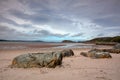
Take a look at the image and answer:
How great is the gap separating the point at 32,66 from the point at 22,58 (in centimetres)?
87

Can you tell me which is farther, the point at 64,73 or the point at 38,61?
the point at 38,61

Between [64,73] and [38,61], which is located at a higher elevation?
[38,61]

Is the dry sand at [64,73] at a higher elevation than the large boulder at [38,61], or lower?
lower

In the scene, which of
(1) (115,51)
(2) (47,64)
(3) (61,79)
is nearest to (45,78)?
(3) (61,79)

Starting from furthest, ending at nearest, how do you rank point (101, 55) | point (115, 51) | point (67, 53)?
point (115, 51), point (67, 53), point (101, 55)

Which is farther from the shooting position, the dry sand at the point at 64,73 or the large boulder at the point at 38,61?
the large boulder at the point at 38,61

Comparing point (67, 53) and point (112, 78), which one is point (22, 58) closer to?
point (112, 78)

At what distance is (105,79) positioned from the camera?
469cm

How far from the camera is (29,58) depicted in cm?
700

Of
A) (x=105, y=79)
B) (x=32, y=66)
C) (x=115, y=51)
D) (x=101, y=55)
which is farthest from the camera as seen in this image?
(x=115, y=51)

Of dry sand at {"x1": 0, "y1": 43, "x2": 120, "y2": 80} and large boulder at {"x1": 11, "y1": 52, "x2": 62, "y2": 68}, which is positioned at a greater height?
large boulder at {"x1": 11, "y1": 52, "x2": 62, "y2": 68}

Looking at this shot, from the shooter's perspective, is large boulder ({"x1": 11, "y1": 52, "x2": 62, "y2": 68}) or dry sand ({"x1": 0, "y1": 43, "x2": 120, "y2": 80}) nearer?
dry sand ({"x1": 0, "y1": 43, "x2": 120, "y2": 80})

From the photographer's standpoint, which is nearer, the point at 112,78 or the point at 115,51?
the point at 112,78

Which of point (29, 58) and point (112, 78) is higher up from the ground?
point (29, 58)
